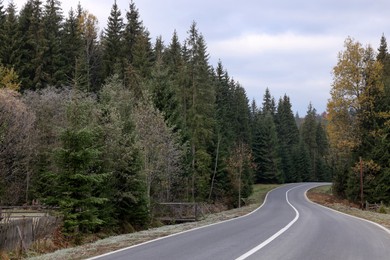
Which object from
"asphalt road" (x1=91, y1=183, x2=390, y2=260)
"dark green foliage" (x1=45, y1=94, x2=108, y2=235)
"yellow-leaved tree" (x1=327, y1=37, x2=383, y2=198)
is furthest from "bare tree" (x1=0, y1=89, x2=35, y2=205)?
"yellow-leaved tree" (x1=327, y1=37, x2=383, y2=198)

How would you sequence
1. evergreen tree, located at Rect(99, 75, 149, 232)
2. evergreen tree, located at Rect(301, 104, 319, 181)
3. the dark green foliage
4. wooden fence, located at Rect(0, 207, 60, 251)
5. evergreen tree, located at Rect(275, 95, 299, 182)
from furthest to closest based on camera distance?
1. evergreen tree, located at Rect(301, 104, 319, 181)
2. evergreen tree, located at Rect(275, 95, 299, 182)
3. evergreen tree, located at Rect(99, 75, 149, 232)
4. the dark green foliage
5. wooden fence, located at Rect(0, 207, 60, 251)

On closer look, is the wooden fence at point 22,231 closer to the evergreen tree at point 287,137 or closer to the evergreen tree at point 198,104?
the evergreen tree at point 198,104

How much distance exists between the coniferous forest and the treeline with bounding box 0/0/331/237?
11 cm

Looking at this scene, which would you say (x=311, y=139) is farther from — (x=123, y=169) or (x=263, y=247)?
(x=263, y=247)

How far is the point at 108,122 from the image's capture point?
75.3ft

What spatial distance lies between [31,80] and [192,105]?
1839 centimetres

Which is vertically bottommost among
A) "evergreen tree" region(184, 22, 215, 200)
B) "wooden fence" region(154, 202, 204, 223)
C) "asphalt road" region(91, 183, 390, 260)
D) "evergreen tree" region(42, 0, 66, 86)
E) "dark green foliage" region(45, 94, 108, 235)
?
"wooden fence" region(154, 202, 204, 223)

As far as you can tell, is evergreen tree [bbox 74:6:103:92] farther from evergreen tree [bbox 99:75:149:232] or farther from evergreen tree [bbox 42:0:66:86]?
evergreen tree [bbox 99:75:149:232]

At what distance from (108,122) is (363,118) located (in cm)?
3276

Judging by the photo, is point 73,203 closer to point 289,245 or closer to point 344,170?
point 289,245

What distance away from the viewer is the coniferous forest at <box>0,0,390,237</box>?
2048 centimetres

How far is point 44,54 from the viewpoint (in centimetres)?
4797

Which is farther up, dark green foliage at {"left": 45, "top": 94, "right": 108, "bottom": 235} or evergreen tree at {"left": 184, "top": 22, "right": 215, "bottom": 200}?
evergreen tree at {"left": 184, "top": 22, "right": 215, "bottom": 200}

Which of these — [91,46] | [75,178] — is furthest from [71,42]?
[75,178]
